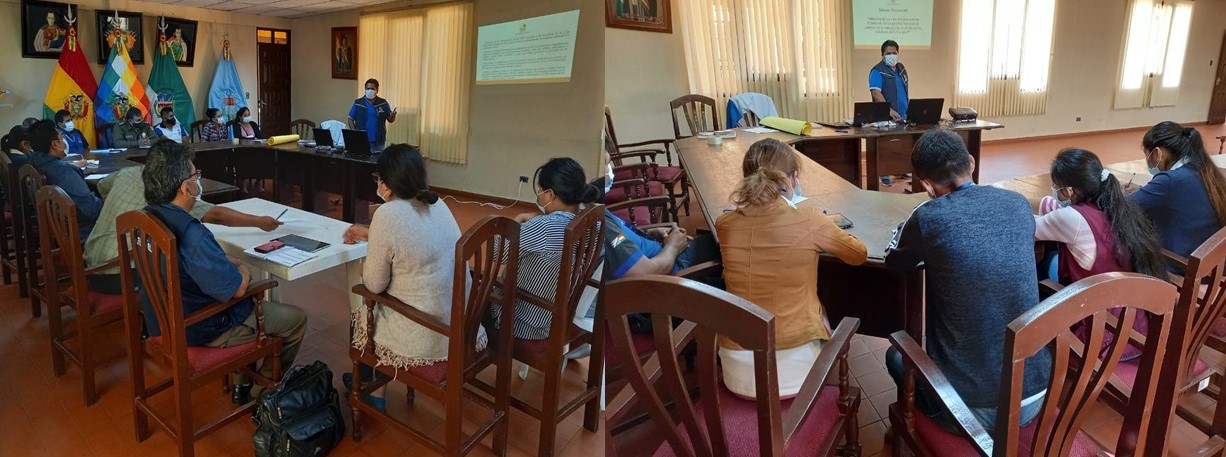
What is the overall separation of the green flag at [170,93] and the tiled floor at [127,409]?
79cm

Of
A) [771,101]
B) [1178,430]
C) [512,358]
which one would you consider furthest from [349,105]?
[1178,430]

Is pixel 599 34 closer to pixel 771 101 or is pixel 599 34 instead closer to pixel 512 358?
pixel 771 101

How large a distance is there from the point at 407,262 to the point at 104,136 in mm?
1058

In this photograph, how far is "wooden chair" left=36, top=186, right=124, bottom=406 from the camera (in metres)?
2.09

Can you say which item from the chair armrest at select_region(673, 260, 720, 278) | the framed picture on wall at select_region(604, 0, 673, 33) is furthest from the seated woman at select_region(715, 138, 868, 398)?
the framed picture on wall at select_region(604, 0, 673, 33)

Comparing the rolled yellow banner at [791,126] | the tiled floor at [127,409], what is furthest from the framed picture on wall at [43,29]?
the rolled yellow banner at [791,126]

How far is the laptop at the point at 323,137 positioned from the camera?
158 cm

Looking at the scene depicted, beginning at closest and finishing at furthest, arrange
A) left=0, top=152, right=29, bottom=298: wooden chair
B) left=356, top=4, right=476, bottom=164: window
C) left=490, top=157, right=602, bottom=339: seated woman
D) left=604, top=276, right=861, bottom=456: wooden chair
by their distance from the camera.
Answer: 1. left=604, top=276, right=861, bottom=456: wooden chair
2. left=490, top=157, right=602, bottom=339: seated woman
3. left=356, top=4, right=476, bottom=164: window
4. left=0, top=152, right=29, bottom=298: wooden chair

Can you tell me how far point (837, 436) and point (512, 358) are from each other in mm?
801

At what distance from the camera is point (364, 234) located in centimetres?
194

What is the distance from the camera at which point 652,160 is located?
1.38 m

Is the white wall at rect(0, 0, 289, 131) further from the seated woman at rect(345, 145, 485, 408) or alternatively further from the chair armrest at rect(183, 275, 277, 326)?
the chair armrest at rect(183, 275, 277, 326)

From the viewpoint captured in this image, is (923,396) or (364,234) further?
(364,234)

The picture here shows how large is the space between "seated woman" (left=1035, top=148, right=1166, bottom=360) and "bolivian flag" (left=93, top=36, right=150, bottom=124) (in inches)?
91.1
